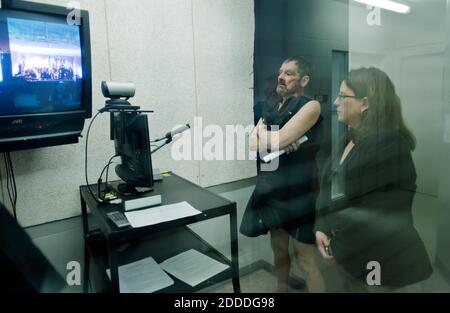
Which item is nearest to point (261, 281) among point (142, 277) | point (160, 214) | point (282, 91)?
point (142, 277)

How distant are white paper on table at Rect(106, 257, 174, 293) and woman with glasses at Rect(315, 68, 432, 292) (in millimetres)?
896

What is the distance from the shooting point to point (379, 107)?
134 cm

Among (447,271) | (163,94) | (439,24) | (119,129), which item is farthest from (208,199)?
(439,24)

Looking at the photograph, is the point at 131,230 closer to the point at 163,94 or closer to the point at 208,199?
the point at 208,199

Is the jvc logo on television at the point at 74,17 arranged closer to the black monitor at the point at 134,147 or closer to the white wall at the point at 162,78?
the white wall at the point at 162,78

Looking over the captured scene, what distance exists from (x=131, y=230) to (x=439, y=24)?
5.92 ft

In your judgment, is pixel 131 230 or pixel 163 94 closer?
pixel 131 230

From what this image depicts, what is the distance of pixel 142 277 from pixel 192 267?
224mm

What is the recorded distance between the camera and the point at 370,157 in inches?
53.3

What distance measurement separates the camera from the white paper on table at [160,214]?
1067 millimetres

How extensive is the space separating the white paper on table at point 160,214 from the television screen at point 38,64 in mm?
617

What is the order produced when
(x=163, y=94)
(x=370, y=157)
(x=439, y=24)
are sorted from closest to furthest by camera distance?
(x=370, y=157) < (x=439, y=24) < (x=163, y=94)

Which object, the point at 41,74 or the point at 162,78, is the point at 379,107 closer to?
the point at 162,78
